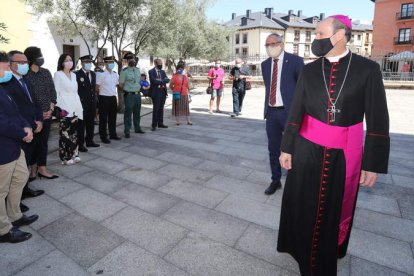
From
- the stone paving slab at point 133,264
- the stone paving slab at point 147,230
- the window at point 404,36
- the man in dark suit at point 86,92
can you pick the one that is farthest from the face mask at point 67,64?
the window at point 404,36

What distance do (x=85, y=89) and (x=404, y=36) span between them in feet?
144

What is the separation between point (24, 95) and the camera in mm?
3719

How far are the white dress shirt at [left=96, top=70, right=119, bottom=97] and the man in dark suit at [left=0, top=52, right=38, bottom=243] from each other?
381 cm

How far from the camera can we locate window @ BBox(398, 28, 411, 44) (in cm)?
3769

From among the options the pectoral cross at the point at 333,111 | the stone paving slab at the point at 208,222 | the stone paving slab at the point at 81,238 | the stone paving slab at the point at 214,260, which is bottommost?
the stone paving slab at the point at 214,260

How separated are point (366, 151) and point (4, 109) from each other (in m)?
3.25

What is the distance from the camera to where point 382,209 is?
3.94 meters

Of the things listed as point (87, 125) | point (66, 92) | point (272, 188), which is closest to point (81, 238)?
point (272, 188)

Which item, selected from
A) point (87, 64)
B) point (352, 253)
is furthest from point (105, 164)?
point (352, 253)

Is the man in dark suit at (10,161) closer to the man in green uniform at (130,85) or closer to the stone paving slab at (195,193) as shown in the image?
the stone paving slab at (195,193)

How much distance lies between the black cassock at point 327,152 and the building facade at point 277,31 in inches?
2190

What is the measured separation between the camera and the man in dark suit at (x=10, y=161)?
2.90 meters

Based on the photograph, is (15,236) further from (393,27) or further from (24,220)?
(393,27)

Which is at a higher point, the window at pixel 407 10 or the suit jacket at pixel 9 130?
the window at pixel 407 10
